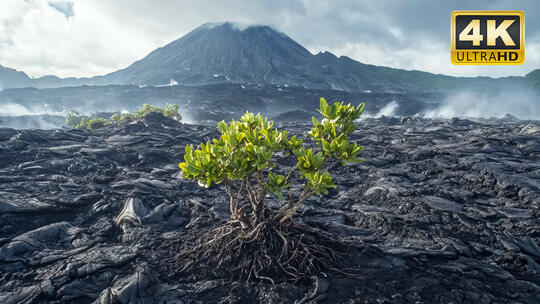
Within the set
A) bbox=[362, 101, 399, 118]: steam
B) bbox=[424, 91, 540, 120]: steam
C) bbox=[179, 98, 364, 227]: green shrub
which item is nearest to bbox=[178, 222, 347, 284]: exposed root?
bbox=[179, 98, 364, 227]: green shrub

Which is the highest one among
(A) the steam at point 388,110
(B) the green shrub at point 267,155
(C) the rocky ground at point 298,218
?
(A) the steam at point 388,110

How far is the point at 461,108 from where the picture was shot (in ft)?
251

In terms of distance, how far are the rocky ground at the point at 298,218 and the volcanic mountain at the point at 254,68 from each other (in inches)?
3311

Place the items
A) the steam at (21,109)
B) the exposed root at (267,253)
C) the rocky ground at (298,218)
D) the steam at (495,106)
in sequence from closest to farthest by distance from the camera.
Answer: the rocky ground at (298,218), the exposed root at (267,253), the steam at (495,106), the steam at (21,109)

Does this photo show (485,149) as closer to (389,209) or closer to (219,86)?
(389,209)

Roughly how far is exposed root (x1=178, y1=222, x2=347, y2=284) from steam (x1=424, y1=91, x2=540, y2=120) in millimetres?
67318

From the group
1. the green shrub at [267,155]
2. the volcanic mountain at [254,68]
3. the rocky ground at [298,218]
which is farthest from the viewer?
the volcanic mountain at [254,68]

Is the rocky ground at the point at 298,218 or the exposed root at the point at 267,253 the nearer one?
the rocky ground at the point at 298,218

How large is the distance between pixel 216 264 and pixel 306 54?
137 m

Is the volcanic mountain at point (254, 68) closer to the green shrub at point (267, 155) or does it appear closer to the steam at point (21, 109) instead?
the steam at point (21, 109)

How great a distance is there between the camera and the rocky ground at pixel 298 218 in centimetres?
409

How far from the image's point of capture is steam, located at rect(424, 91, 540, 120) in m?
70.9

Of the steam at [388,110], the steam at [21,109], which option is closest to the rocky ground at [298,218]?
the steam at [388,110]

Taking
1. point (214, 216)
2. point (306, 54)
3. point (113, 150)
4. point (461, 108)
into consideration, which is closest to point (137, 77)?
point (306, 54)
